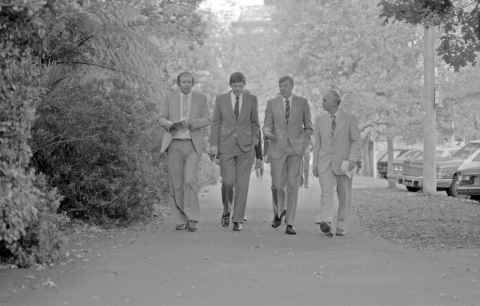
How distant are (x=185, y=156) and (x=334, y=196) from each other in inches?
78.9

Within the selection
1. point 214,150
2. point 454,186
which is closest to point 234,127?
point 214,150

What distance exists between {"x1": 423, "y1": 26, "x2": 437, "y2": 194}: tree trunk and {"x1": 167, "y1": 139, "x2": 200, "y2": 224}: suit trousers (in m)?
11.3

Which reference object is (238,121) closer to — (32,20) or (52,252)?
(52,252)

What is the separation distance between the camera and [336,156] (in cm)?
1175

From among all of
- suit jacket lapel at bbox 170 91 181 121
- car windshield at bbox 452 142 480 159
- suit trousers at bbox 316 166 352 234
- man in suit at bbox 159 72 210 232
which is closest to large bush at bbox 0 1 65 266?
man in suit at bbox 159 72 210 232

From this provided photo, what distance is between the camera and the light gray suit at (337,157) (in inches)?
462

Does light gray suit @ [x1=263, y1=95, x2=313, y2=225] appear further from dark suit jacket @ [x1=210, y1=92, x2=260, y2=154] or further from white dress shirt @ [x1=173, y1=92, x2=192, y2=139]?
white dress shirt @ [x1=173, y1=92, x2=192, y2=139]

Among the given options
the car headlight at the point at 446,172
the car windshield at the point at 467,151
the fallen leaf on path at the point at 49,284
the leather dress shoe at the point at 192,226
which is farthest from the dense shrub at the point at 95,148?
the car windshield at the point at 467,151

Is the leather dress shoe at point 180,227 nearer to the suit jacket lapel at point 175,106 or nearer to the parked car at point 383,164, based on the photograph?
the suit jacket lapel at point 175,106

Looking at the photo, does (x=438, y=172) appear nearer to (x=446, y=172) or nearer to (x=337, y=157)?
(x=446, y=172)

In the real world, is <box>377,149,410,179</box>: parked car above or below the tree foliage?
below

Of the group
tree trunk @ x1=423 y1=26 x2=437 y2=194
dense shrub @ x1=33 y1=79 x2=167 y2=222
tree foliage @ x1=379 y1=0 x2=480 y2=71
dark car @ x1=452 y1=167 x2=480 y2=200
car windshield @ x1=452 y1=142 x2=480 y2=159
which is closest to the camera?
dense shrub @ x1=33 y1=79 x2=167 y2=222

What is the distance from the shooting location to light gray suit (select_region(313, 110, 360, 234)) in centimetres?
1173

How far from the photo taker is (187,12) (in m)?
14.4
